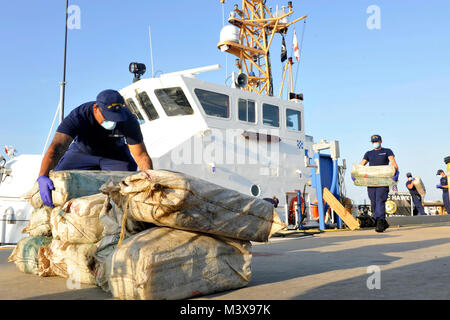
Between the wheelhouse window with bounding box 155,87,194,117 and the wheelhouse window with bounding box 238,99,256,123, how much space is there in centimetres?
120

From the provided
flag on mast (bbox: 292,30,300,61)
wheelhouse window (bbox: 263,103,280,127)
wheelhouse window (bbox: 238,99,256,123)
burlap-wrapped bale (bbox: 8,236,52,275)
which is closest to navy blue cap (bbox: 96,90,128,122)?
burlap-wrapped bale (bbox: 8,236,52,275)

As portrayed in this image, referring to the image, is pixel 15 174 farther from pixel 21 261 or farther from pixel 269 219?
pixel 269 219

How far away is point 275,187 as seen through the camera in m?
9.02

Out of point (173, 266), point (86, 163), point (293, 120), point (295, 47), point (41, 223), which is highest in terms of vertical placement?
point (295, 47)

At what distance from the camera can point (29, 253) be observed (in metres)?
3.29

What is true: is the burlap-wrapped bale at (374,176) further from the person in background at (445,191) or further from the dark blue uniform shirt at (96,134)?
the person in background at (445,191)

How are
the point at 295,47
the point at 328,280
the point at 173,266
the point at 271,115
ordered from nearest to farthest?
the point at 173,266
the point at 328,280
the point at 271,115
the point at 295,47

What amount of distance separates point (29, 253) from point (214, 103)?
5660mm

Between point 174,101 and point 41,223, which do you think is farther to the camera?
point 174,101

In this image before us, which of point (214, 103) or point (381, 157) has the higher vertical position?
point (214, 103)

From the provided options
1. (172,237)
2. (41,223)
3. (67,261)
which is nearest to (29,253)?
(41,223)

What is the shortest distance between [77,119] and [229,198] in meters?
1.69

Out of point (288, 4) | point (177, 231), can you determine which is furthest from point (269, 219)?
point (288, 4)

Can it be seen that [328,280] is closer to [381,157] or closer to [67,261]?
[67,261]
